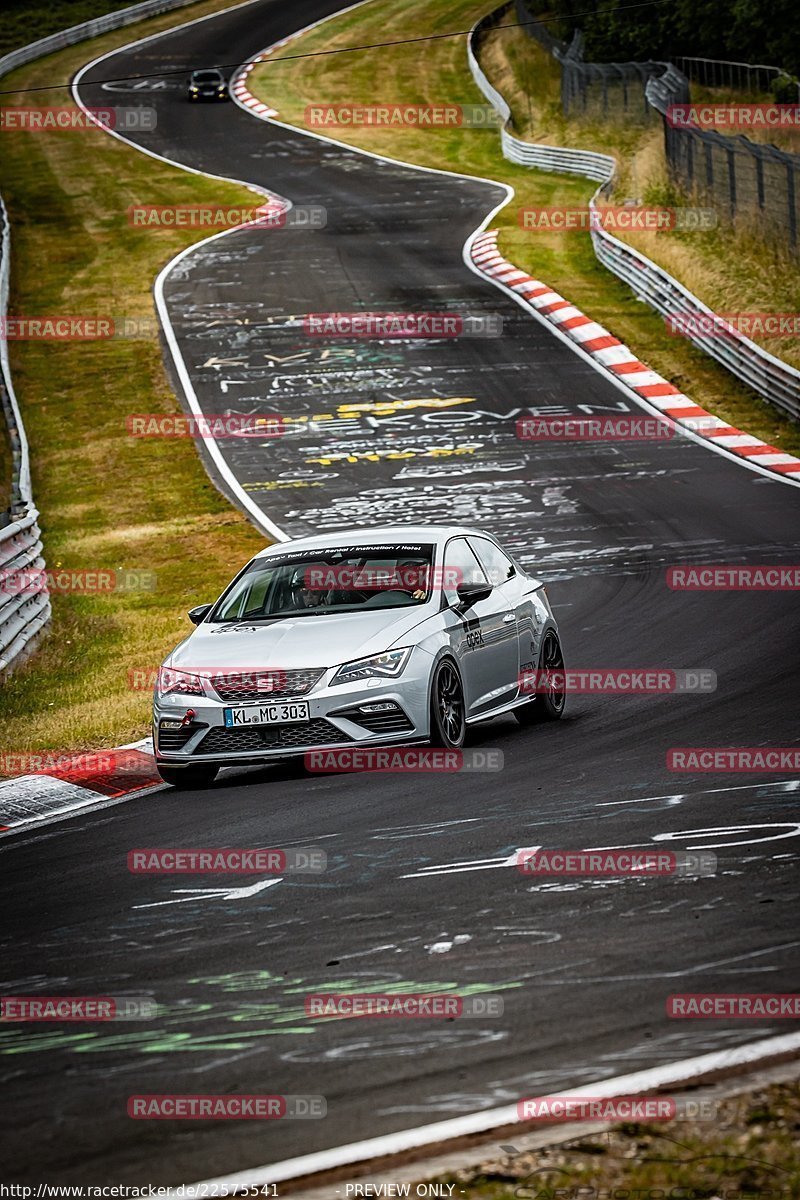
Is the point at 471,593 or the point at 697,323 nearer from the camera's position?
the point at 471,593

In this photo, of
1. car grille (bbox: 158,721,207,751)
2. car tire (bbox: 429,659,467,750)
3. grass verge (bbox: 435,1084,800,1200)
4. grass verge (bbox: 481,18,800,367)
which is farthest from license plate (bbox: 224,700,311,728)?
grass verge (bbox: 481,18,800,367)

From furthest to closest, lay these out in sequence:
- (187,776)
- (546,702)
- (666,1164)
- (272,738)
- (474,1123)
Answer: (546,702) → (187,776) → (272,738) → (474,1123) → (666,1164)

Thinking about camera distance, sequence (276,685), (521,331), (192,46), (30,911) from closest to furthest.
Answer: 1. (30,911)
2. (276,685)
3. (521,331)
4. (192,46)

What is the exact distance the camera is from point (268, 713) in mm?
10758

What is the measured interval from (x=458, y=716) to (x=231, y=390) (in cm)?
2101

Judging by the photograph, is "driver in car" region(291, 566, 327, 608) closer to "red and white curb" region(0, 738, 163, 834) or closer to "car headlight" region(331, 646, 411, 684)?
"car headlight" region(331, 646, 411, 684)

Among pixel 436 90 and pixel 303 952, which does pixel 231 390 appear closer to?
pixel 303 952

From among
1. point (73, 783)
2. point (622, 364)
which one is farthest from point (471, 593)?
point (622, 364)

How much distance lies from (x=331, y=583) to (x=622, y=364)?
1978 centimetres

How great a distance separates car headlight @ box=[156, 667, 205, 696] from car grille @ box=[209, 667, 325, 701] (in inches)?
4.2

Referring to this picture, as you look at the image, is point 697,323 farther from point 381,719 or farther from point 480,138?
point 480,138

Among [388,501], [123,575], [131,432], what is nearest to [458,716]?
[123,575]

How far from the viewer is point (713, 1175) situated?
436 cm

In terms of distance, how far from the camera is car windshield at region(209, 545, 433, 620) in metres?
11.8
